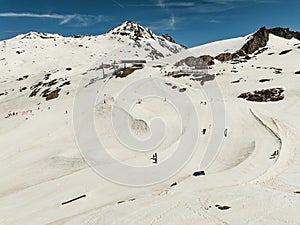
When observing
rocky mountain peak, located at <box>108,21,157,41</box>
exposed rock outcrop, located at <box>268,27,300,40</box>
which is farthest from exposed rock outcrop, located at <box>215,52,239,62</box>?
rocky mountain peak, located at <box>108,21,157,41</box>

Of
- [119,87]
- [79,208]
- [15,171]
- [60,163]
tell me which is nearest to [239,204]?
[79,208]

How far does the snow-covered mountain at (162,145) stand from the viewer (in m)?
17.7

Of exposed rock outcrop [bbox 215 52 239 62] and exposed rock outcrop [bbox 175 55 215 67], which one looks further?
exposed rock outcrop [bbox 215 52 239 62]

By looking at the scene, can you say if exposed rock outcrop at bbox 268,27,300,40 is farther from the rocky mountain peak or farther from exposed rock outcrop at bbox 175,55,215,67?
the rocky mountain peak

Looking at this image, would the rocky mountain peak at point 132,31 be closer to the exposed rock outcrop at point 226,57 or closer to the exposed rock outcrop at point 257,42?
the exposed rock outcrop at point 257,42

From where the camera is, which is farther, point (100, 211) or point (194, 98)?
point (194, 98)

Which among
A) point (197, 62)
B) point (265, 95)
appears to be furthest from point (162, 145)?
point (197, 62)

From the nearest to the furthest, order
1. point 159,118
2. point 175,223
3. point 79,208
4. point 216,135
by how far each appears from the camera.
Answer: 1. point 175,223
2. point 79,208
3. point 216,135
4. point 159,118

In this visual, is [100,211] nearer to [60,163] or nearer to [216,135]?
[60,163]

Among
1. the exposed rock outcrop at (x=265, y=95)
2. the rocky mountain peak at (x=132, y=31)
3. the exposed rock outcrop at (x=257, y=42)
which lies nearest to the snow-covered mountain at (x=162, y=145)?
the exposed rock outcrop at (x=265, y=95)

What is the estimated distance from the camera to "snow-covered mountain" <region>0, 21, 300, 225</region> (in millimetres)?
17672

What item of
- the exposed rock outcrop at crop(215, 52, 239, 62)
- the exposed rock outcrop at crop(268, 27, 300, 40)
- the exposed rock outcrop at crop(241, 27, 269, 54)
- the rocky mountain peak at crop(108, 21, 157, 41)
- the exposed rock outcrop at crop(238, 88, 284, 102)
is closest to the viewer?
the exposed rock outcrop at crop(238, 88, 284, 102)

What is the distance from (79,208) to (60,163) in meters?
9.23

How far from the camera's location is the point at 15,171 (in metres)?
26.9
